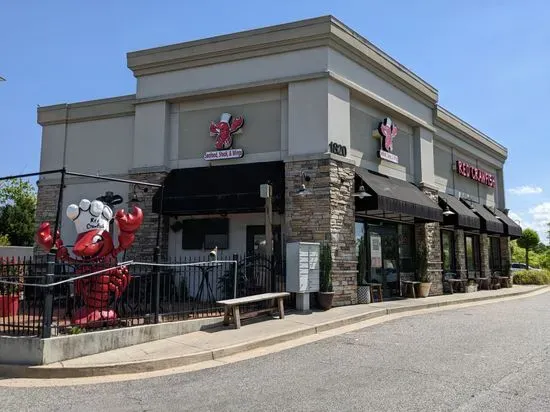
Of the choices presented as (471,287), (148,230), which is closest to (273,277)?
(148,230)

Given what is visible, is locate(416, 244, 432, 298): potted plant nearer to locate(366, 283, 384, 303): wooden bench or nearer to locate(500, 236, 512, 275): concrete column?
locate(366, 283, 384, 303): wooden bench

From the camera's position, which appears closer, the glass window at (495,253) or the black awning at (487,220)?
the black awning at (487,220)

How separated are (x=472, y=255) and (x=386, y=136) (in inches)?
419

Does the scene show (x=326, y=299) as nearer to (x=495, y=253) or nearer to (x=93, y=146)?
(x=93, y=146)

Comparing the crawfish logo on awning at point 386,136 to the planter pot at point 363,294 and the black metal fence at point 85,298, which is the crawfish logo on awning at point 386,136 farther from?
the black metal fence at point 85,298

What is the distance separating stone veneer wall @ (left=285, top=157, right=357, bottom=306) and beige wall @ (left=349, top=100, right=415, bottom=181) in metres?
1.63

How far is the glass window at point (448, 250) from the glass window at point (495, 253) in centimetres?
605

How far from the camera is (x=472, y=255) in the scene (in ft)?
79.3

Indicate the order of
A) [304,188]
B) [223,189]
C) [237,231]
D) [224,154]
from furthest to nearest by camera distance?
[224,154]
[237,231]
[223,189]
[304,188]

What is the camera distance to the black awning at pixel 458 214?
19.5 m

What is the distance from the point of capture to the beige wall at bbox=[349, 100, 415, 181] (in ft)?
51.4

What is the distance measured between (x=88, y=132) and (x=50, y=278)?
37.7 ft

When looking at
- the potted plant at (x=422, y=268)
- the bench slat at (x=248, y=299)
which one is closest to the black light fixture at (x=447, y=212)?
the potted plant at (x=422, y=268)

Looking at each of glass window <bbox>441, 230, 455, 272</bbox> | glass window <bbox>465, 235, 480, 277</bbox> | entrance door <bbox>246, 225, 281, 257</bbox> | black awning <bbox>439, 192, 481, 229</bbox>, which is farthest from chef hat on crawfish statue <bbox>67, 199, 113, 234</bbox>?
glass window <bbox>465, 235, 480, 277</bbox>
